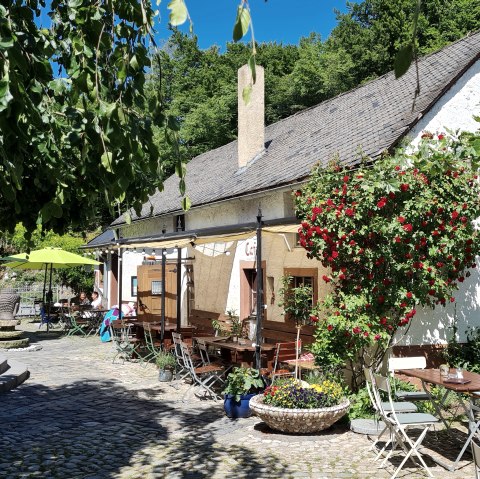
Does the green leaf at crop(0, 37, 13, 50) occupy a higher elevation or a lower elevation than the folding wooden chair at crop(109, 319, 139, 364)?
higher

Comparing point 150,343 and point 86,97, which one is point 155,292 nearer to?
point 150,343

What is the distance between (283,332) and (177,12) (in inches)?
345

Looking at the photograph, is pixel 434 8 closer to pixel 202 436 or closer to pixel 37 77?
pixel 202 436

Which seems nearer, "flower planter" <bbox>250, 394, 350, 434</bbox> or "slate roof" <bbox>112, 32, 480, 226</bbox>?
"flower planter" <bbox>250, 394, 350, 434</bbox>

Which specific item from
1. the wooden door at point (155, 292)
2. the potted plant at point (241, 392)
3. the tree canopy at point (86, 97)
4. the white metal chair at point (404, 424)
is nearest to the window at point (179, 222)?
the wooden door at point (155, 292)

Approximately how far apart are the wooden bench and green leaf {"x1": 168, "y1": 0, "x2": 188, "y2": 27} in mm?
8037

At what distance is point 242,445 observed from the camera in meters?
6.80

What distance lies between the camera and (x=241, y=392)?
8.10 m

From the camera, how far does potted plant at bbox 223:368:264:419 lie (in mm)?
8055

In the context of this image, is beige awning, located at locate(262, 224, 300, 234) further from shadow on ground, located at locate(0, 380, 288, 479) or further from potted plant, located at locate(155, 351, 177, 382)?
potted plant, located at locate(155, 351, 177, 382)

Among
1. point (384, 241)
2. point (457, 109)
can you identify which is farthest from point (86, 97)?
point (457, 109)

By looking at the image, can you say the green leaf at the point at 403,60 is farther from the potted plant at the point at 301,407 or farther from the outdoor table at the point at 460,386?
the potted plant at the point at 301,407

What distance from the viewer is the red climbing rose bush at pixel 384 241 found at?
7.62m

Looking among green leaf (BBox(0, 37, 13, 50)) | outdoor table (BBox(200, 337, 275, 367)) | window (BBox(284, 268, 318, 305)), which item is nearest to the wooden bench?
window (BBox(284, 268, 318, 305))
